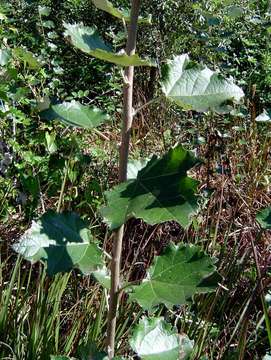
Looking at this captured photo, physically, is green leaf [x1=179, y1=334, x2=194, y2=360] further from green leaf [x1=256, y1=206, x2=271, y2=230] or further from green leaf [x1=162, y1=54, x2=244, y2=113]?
green leaf [x1=162, y1=54, x2=244, y2=113]

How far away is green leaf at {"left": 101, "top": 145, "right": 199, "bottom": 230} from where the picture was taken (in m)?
0.99

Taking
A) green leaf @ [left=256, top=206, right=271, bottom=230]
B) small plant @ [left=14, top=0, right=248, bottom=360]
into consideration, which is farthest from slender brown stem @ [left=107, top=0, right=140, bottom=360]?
green leaf @ [left=256, top=206, right=271, bottom=230]

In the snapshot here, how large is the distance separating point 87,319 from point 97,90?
3141mm

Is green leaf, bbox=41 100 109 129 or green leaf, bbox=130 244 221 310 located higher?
green leaf, bbox=41 100 109 129

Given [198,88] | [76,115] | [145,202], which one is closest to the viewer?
[145,202]

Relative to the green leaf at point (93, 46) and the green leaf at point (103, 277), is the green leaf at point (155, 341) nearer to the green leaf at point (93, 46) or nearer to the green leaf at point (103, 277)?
the green leaf at point (103, 277)

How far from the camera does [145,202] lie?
1.02m

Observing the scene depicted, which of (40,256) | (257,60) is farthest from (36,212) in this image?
(257,60)

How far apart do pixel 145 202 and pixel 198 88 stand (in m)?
0.25

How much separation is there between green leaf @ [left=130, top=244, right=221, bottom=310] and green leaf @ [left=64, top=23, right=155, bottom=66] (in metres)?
0.37

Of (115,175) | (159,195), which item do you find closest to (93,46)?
(159,195)

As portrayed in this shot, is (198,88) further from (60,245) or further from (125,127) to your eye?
(60,245)

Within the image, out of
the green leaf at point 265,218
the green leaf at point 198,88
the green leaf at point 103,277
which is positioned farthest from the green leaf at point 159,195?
the green leaf at point 265,218

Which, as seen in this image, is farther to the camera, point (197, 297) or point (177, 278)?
point (197, 297)
